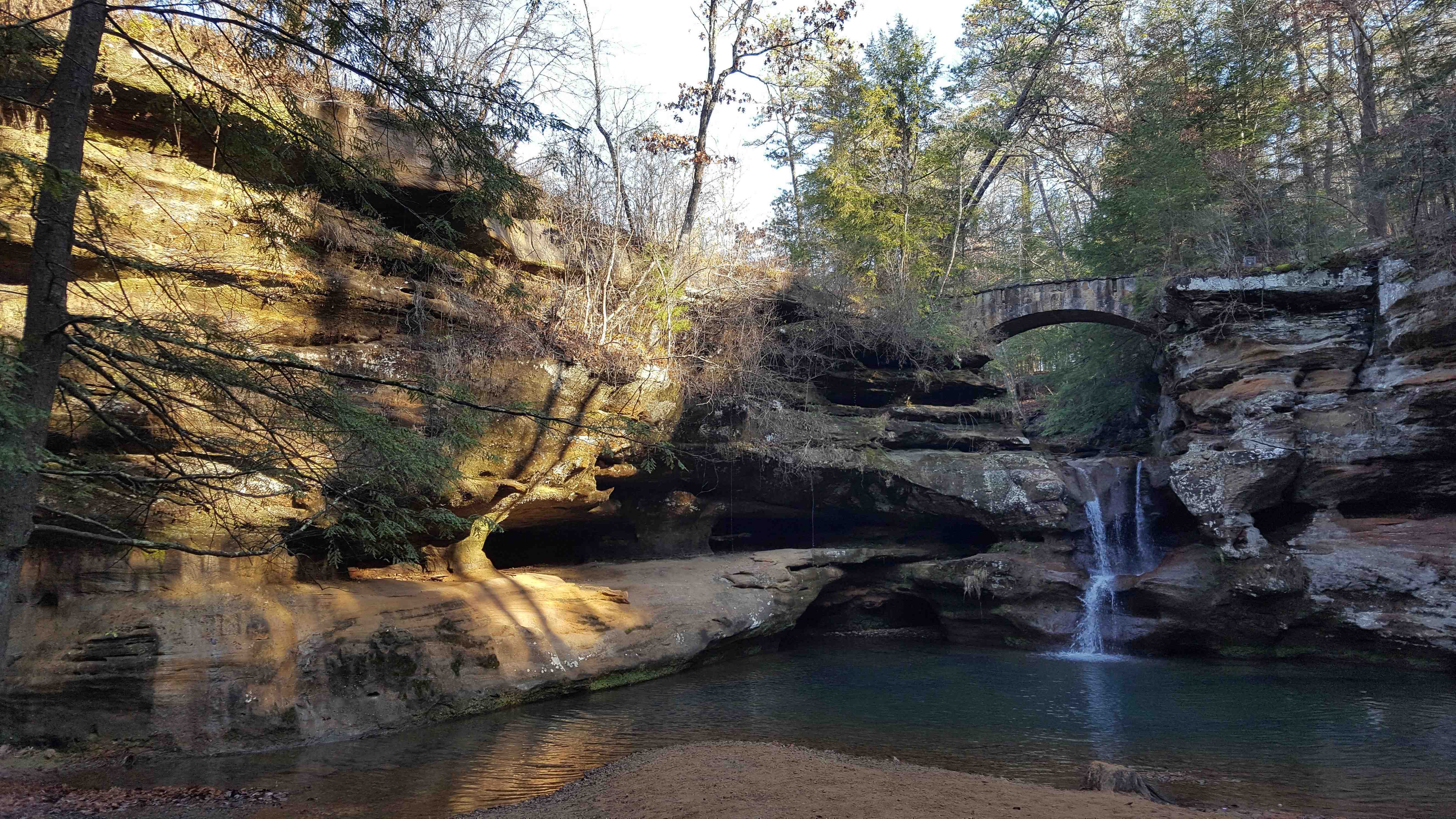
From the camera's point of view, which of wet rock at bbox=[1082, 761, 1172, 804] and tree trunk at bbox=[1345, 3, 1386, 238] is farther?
tree trunk at bbox=[1345, 3, 1386, 238]

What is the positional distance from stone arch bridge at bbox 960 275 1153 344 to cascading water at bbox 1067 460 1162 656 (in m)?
4.98

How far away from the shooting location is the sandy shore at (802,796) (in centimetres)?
593

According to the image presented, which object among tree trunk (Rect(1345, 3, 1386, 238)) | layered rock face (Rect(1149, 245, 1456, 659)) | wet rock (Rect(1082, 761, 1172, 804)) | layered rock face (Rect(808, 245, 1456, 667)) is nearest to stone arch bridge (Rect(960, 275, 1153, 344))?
layered rock face (Rect(808, 245, 1456, 667))

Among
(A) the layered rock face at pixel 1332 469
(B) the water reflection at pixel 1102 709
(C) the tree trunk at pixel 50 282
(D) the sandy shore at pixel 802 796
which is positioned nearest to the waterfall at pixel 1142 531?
(A) the layered rock face at pixel 1332 469

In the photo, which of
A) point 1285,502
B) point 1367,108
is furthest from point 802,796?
point 1367,108

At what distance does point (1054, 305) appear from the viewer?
20.8m

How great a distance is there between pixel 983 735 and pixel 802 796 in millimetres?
3975

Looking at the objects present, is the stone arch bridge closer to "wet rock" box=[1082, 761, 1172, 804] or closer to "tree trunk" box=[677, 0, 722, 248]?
"tree trunk" box=[677, 0, 722, 248]

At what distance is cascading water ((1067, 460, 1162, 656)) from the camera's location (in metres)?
15.4

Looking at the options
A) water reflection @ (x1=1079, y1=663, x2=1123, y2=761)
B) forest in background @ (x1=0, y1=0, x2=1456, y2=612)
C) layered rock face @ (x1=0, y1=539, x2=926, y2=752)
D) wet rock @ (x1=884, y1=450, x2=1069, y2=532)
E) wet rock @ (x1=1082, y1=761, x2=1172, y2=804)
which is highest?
forest in background @ (x1=0, y1=0, x2=1456, y2=612)

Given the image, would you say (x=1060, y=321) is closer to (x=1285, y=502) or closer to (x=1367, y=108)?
(x=1285, y=502)

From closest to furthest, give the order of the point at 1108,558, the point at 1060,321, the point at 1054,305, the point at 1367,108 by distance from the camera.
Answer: the point at 1108,558, the point at 1367,108, the point at 1054,305, the point at 1060,321

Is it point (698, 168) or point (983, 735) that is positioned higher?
point (698, 168)

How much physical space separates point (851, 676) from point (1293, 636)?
8038 millimetres
